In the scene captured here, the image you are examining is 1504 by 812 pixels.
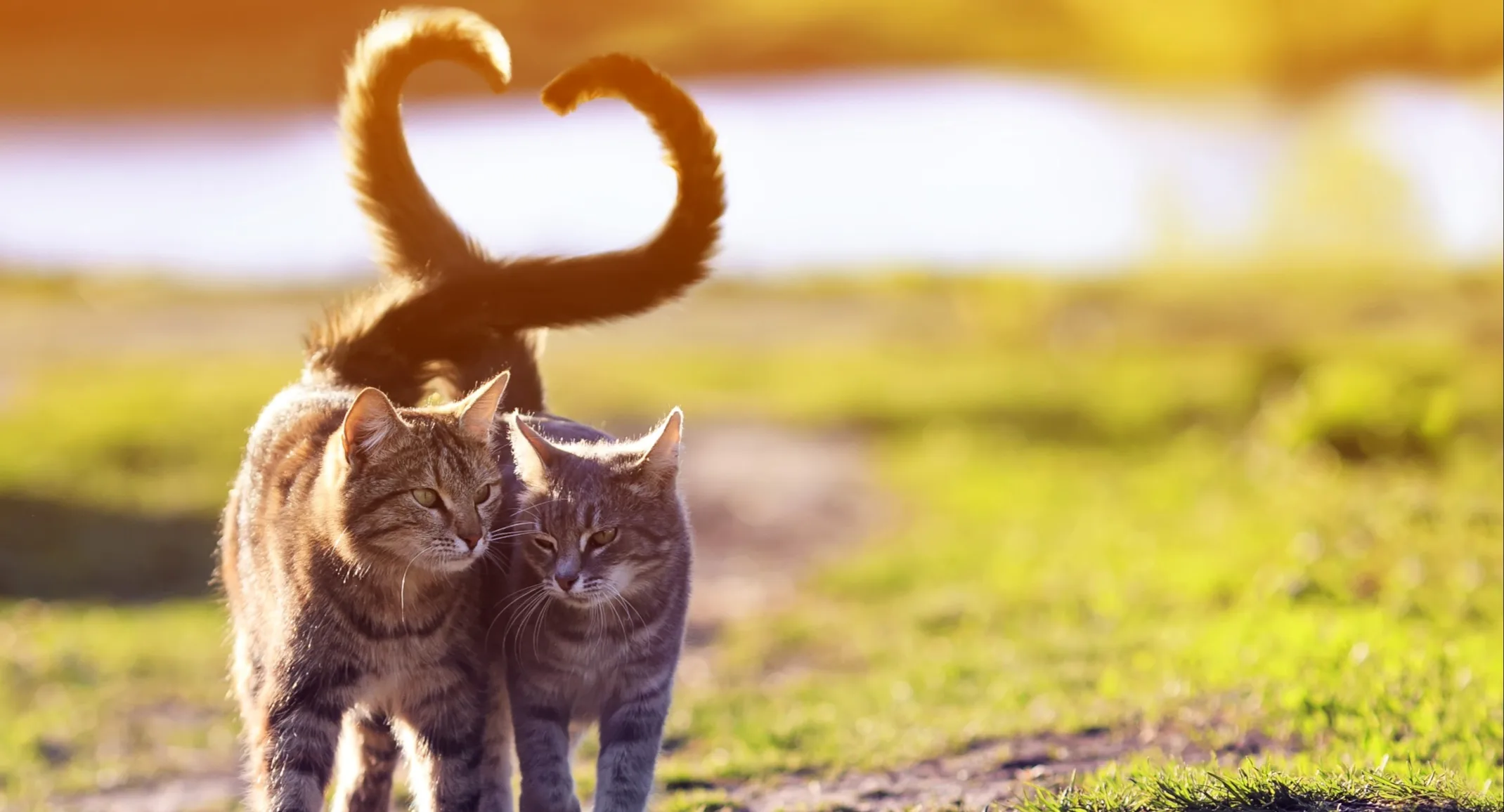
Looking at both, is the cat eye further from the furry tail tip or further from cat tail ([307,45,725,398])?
the furry tail tip

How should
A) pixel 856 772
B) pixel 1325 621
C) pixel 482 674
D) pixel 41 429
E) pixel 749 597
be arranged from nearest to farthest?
pixel 482 674
pixel 856 772
pixel 1325 621
pixel 749 597
pixel 41 429

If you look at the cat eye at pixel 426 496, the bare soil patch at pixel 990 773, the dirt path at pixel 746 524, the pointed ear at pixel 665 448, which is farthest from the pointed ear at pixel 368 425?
the dirt path at pixel 746 524

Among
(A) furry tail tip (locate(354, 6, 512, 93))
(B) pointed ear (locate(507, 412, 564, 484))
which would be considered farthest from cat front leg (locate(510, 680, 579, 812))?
(A) furry tail tip (locate(354, 6, 512, 93))

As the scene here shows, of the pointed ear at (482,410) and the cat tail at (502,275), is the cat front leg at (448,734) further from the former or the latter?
the cat tail at (502,275)

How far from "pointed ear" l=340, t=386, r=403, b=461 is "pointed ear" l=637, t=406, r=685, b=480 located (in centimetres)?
82

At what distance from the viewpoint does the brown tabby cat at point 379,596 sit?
3.99 m

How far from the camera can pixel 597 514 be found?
423 cm

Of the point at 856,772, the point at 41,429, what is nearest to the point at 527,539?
the point at 856,772

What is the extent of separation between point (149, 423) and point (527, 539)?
1426 cm

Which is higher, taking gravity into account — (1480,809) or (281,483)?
(281,483)

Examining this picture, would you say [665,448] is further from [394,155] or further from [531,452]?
[394,155]

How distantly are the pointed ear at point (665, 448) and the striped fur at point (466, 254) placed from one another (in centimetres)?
41

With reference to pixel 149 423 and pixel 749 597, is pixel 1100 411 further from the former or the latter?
pixel 149 423

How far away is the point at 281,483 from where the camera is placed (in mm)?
4285
